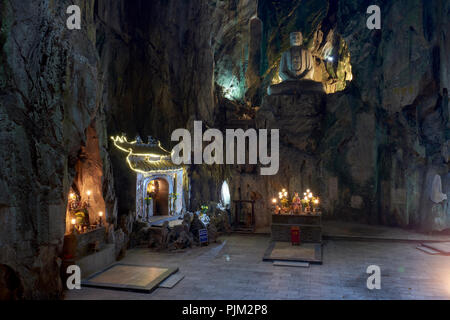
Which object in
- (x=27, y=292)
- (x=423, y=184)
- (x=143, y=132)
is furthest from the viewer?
(x=143, y=132)

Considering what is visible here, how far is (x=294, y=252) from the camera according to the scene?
15523mm

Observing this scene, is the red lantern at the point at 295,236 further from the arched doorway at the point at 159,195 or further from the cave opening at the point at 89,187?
the cave opening at the point at 89,187

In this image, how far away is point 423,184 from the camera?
19344mm

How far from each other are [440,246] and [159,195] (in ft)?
50.5

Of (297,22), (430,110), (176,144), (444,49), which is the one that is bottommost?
(176,144)

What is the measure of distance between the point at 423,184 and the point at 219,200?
43.3ft

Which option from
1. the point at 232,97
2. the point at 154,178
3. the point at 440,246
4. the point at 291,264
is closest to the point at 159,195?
the point at 154,178

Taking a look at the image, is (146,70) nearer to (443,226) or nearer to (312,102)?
(312,102)

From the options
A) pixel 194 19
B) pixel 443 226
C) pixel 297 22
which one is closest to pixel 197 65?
pixel 194 19

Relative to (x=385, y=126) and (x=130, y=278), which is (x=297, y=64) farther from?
(x=130, y=278)

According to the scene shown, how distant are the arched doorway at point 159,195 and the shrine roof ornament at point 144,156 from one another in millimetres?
1375

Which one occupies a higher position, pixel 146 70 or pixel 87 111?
pixel 146 70

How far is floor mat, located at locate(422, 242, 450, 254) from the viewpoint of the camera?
1546 cm

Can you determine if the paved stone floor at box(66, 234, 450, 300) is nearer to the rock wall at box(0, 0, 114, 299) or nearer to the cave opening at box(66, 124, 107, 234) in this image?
the rock wall at box(0, 0, 114, 299)
